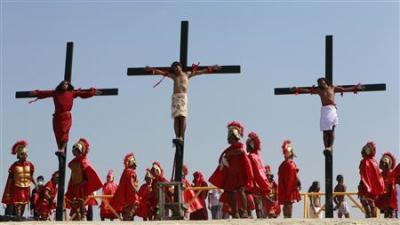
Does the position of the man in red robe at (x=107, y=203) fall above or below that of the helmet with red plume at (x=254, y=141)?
below

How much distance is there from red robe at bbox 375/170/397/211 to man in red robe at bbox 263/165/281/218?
264 centimetres

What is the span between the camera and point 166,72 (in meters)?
18.7

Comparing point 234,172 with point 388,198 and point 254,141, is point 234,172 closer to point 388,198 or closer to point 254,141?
point 254,141

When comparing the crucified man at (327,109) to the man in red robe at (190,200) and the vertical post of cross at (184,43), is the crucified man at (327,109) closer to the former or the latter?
the vertical post of cross at (184,43)

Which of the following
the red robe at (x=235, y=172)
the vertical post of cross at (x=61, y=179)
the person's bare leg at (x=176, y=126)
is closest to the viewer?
the red robe at (x=235, y=172)

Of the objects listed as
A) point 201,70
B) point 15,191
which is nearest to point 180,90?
point 201,70

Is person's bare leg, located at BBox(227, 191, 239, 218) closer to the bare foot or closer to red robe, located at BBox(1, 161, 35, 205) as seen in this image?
the bare foot

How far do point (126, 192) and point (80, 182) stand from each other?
2.49 metres

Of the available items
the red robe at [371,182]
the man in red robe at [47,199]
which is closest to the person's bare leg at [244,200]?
the red robe at [371,182]

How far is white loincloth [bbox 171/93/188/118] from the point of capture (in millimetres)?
18094

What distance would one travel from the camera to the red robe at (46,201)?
24266 mm

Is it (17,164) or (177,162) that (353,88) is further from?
(17,164)

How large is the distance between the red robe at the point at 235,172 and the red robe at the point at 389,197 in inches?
197

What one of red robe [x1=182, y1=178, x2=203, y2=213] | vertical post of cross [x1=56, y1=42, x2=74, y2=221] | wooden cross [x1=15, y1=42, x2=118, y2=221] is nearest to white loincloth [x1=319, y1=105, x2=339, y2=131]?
wooden cross [x1=15, y1=42, x2=118, y2=221]
